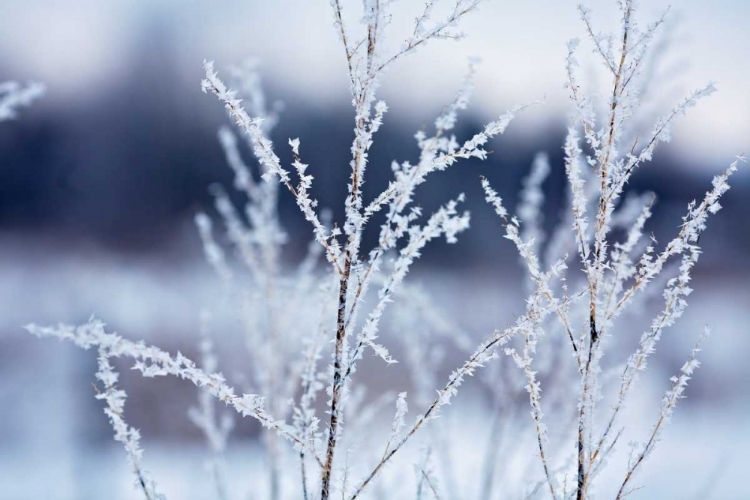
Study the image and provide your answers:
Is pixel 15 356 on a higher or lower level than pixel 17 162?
lower

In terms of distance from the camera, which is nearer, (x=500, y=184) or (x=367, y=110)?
(x=367, y=110)

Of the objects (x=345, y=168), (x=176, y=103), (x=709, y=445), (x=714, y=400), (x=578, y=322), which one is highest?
(x=176, y=103)

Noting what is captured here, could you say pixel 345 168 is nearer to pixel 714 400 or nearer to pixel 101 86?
pixel 101 86

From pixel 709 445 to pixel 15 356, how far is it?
10097 millimetres

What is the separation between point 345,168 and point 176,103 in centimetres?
578

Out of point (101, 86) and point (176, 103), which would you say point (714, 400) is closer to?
point (176, 103)

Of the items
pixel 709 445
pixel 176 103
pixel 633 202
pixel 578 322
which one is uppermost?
pixel 176 103

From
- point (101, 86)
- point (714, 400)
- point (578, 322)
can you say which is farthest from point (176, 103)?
point (578, 322)

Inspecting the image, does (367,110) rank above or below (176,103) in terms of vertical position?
below

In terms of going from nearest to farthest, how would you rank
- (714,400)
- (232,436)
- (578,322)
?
(578,322) → (232,436) → (714,400)

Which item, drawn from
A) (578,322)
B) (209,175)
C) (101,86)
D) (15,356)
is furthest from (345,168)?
(578,322)

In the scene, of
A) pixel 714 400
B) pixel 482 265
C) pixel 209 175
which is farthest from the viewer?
pixel 209 175

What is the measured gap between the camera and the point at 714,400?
9750mm

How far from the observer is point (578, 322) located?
2877 millimetres
